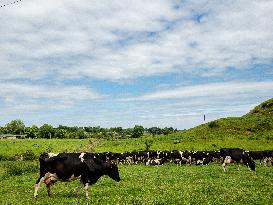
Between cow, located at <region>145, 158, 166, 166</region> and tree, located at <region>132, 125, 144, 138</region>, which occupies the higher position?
tree, located at <region>132, 125, 144, 138</region>

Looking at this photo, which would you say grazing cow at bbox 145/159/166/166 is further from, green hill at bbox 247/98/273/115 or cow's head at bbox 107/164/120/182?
green hill at bbox 247/98/273/115

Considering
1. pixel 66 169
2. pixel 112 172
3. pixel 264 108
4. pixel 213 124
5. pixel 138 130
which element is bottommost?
pixel 112 172

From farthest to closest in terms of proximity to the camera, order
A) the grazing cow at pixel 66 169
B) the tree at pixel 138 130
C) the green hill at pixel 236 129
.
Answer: the tree at pixel 138 130, the green hill at pixel 236 129, the grazing cow at pixel 66 169

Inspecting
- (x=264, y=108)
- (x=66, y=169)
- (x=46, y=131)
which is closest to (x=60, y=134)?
(x=46, y=131)

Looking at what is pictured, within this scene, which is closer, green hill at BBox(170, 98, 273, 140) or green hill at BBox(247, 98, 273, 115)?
green hill at BBox(170, 98, 273, 140)

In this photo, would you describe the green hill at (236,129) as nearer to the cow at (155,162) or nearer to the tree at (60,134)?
the cow at (155,162)

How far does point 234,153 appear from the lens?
1312 inches

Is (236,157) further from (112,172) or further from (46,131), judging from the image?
(46,131)

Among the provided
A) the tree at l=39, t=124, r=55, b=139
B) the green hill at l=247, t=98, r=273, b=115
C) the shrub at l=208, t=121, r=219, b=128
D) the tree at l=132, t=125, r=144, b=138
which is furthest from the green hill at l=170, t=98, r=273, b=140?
the tree at l=39, t=124, r=55, b=139

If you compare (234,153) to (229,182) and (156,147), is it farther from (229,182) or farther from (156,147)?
(156,147)

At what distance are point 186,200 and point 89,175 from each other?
5.27m

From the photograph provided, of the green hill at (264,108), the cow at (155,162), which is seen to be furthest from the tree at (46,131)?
the cow at (155,162)

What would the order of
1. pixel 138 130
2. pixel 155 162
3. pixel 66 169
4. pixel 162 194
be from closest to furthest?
pixel 162 194 → pixel 66 169 → pixel 155 162 → pixel 138 130


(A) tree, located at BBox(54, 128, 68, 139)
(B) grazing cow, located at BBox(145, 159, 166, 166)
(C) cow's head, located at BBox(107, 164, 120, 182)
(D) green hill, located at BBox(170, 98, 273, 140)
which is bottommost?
(B) grazing cow, located at BBox(145, 159, 166, 166)
